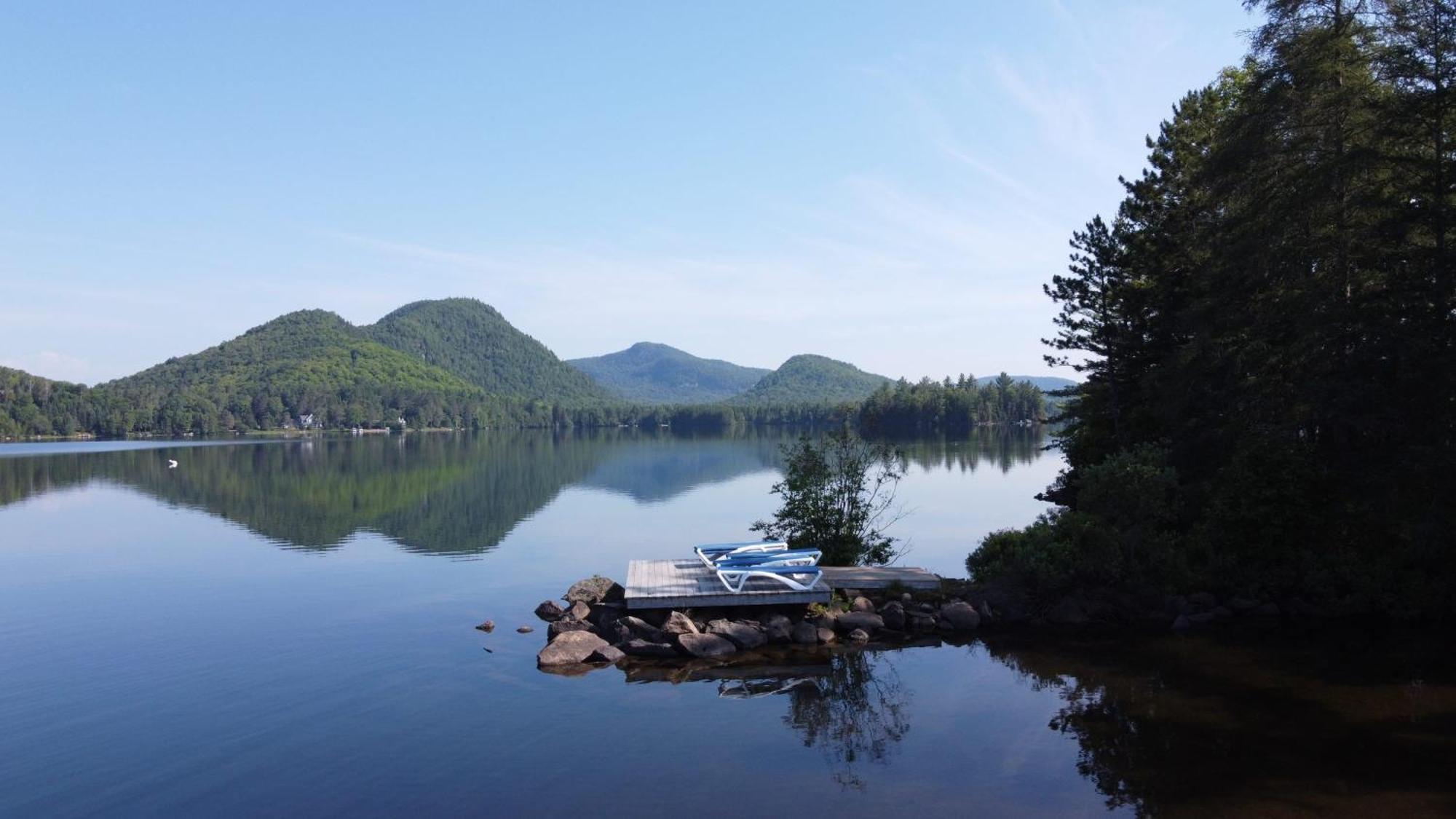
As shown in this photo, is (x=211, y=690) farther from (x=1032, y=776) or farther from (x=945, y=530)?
(x=945, y=530)

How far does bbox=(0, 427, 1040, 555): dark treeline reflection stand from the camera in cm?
3812

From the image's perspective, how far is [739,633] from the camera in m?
17.7

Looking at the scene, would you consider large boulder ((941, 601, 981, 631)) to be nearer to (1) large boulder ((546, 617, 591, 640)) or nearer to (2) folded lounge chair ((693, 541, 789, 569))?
(2) folded lounge chair ((693, 541, 789, 569))

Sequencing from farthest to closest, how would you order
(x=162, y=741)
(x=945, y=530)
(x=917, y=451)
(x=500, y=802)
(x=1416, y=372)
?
(x=917, y=451) → (x=945, y=530) → (x=1416, y=372) → (x=162, y=741) → (x=500, y=802)

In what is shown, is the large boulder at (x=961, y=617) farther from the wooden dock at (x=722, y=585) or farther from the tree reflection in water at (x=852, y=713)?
the tree reflection in water at (x=852, y=713)

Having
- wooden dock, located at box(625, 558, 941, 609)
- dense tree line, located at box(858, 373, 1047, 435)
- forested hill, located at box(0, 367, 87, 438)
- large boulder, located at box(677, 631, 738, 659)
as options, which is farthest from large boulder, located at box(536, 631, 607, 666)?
forested hill, located at box(0, 367, 87, 438)

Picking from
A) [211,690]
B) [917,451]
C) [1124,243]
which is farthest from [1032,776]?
[917,451]

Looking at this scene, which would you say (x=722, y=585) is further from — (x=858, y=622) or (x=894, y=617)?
(x=894, y=617)

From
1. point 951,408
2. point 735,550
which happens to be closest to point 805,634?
point 735,550

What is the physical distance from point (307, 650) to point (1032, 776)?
46.7 feet

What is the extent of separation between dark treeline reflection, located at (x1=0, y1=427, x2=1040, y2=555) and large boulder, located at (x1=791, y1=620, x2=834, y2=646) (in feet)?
53.0

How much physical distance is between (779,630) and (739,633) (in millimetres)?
899

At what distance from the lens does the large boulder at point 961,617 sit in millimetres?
18938

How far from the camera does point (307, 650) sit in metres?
18.2
